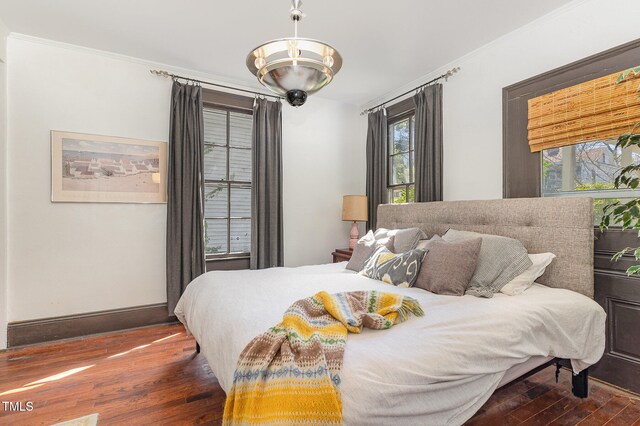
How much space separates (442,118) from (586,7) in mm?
1340

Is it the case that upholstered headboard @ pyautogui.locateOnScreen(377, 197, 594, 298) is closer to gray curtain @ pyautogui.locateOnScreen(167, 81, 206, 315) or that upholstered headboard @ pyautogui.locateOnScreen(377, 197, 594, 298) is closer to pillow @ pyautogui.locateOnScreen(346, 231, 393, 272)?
pillow @ pyautogui.locateOnScreen(346, 231, 393, 272)

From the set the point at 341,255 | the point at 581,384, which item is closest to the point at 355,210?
the point at 341,255

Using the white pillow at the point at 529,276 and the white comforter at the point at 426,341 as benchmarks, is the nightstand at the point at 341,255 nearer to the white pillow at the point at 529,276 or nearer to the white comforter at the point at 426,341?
the white comforter at the point at 426,341

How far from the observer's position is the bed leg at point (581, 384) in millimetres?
2004

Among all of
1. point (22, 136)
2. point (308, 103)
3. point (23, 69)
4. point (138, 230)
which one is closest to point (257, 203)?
point (138, 230)

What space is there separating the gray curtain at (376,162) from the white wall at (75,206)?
2514 millimetres

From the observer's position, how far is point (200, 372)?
235 cm

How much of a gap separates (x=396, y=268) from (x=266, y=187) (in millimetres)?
2035

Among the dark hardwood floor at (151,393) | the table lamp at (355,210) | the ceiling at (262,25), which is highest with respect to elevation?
the ceiling at (262,25)

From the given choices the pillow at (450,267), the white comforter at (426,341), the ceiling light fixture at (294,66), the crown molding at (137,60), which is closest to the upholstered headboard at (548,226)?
the white comforter at (426,341)

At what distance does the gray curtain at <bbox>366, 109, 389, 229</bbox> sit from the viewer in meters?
4.12

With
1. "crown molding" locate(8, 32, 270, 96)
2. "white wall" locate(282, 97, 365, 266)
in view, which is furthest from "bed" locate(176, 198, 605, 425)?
→ "crown molding" locate(8, 32, 270, 96)

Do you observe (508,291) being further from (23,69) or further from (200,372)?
(23,69)

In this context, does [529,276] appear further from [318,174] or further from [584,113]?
[318,174]
